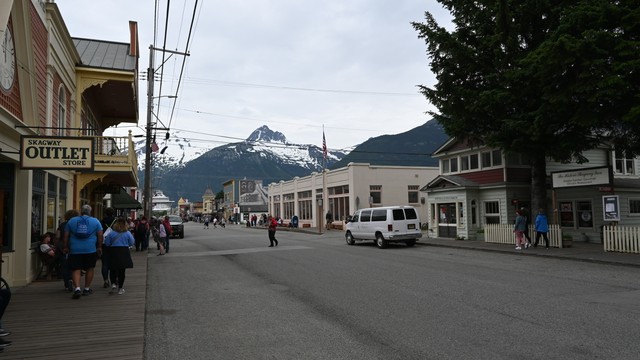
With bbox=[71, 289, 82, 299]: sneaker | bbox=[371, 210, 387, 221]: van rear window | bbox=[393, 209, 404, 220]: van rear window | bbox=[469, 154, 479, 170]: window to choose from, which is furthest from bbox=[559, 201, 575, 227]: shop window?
bbox=[71, 289, 82, 299]: sneaker

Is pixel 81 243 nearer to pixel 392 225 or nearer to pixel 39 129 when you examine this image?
pixel 39 129

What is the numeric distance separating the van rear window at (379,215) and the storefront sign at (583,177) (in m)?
7.43

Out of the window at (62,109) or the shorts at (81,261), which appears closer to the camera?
the shorts at (81,261)

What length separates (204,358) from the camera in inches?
218

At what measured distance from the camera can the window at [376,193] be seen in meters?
39.9

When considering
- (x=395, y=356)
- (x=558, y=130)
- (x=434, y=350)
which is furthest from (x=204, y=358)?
(x=558, y=130)

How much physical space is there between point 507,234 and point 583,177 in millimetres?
4185

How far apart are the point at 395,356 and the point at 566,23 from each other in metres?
15.2

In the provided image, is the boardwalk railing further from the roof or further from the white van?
the roof

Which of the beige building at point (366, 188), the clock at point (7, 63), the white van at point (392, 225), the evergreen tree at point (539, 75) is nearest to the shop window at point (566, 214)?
the evergreen tree at point (539, 75)

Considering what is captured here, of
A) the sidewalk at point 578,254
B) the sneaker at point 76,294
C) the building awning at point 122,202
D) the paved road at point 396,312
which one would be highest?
the building awning at point 122,202

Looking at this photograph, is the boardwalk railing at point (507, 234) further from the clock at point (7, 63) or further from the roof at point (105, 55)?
the clock at point (7, 63)

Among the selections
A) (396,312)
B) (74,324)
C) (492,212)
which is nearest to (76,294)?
(74,324)

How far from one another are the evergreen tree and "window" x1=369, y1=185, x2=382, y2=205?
17.6 metres
